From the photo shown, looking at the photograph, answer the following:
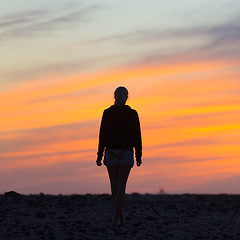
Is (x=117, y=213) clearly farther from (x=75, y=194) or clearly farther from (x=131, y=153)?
(x=75, y=194)

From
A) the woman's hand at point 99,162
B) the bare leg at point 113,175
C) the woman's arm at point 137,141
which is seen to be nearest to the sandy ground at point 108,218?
the bare leg at point 113,175

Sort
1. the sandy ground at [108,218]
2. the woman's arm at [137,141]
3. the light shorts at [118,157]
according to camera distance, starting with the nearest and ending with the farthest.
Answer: the light shorts at [118,157]
the sandy ground at [108,218]
the woman's arm at [137,141]

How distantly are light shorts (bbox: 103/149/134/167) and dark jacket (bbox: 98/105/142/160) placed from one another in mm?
118

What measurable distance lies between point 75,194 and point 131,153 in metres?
6.10

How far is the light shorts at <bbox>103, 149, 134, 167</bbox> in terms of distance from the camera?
15133 mm

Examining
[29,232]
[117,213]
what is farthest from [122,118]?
[29,232]

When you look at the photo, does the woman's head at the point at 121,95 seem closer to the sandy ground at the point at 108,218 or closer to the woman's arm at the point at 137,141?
the woman's arm at the point at 137,141

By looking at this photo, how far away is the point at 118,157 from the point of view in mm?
15164

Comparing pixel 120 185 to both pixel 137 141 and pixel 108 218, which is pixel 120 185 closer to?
pixel 137 141

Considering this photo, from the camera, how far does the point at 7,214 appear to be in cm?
1688

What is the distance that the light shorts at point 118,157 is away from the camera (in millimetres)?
15133

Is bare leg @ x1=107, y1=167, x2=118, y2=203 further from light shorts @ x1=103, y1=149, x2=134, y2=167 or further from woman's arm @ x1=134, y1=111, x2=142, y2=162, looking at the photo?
woman's arm @ x1=134, y1=111, x2=142, y2=162

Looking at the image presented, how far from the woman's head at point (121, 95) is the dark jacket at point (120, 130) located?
0.11 meters

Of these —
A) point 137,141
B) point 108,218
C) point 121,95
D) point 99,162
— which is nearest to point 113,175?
point 99,162
